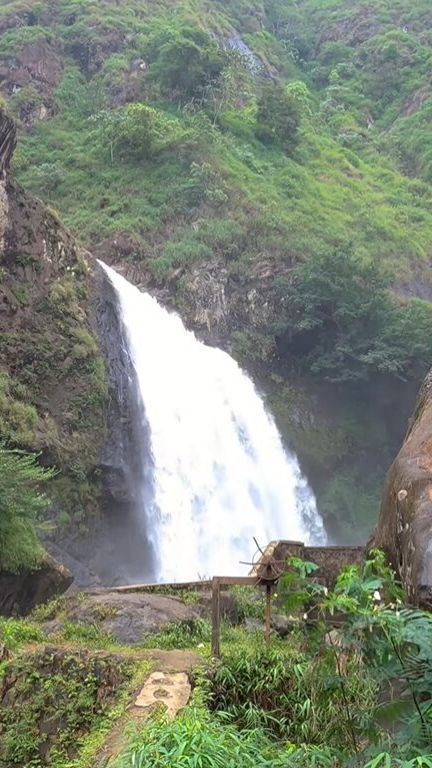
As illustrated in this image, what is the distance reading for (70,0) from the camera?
4425 centimetres

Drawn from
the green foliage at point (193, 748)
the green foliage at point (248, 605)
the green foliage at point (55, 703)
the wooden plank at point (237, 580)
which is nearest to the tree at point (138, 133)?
the green foliage at point (248, 605)

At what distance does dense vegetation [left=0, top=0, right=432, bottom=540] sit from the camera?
94.4 feet

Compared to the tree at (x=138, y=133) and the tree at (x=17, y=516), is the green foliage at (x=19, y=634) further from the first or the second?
the tree at (x=138, y=133)

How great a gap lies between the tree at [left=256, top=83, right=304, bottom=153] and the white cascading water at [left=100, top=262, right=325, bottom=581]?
1830 centimetres

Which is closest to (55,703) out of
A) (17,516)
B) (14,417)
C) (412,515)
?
(412,515)

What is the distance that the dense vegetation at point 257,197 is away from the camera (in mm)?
28781

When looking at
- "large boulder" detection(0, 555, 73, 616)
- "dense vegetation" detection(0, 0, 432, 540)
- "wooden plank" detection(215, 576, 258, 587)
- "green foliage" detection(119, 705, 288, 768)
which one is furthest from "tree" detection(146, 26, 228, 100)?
"green foliage" detection(119, 705, 288, 768)

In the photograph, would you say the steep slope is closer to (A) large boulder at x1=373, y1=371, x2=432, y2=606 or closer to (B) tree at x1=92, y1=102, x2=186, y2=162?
(A) large boulder at x1=373, y1=371, x2=432, y2=606

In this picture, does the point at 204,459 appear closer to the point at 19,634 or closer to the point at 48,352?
the point at 48,352

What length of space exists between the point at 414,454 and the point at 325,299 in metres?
22.5

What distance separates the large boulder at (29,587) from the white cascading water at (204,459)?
213 inches

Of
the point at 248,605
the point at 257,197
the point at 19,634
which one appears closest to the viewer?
the point at 19,634

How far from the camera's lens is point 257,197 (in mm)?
33500

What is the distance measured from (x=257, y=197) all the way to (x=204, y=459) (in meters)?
16.4
